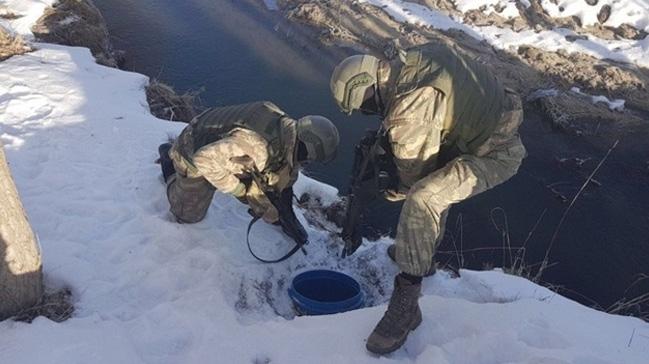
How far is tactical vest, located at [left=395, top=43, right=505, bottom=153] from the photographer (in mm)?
3020

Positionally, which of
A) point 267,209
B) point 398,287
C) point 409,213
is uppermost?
point 409,213

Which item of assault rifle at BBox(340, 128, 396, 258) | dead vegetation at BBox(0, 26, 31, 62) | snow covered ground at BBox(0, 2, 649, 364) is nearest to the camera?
snow covered ground at BBox(0, 2, 649, 364)

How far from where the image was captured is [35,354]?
9.09 feet

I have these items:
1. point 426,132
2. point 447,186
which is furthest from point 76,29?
point 447,186

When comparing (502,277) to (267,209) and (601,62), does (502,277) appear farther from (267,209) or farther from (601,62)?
(601,62)

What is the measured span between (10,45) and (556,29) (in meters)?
8.00

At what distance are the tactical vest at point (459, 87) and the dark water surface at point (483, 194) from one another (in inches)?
91.3

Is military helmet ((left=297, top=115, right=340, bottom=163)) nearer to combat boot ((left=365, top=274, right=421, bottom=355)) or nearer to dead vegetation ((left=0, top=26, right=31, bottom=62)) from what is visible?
combat boot ((left=365, top=274, right=421, bottom=355))

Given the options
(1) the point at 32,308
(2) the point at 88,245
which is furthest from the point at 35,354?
(2) the point at 88,245

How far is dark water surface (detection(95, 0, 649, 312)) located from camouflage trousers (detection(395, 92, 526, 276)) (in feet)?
7.14

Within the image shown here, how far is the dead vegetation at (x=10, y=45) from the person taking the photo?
21.2 feet

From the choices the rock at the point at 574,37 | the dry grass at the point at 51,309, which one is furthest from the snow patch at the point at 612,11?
the dry grass at the point at 51,309

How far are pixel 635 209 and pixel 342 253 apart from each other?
149 inches

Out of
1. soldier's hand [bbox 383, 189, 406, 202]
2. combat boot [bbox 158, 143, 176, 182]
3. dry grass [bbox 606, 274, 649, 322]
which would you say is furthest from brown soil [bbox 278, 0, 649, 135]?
soldier's hand [bbox 383, 189, 406, 202]
